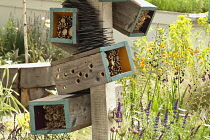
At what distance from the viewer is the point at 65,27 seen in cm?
322

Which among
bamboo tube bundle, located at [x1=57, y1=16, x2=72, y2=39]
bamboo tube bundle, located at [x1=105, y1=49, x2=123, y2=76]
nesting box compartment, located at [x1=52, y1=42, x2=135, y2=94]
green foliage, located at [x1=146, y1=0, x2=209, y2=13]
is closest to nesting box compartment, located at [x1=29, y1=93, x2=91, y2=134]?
nesting box compartment, located at [x1=52, y1=42, x2=135, y2=94]

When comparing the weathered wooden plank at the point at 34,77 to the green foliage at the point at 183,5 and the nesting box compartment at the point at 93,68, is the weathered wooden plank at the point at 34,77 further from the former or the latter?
the green foliage at the point at 183,5

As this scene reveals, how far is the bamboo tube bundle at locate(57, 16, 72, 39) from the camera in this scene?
10.5 feet

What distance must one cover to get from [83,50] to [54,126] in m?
0.61

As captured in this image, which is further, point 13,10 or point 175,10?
point 13,10

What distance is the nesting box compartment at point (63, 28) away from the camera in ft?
10.3

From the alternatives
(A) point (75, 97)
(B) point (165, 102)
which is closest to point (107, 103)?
(A) point (75, 97)

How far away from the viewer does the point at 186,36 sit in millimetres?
6035

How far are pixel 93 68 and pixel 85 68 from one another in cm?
8

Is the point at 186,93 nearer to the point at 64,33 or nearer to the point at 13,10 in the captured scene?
the point at 64,33

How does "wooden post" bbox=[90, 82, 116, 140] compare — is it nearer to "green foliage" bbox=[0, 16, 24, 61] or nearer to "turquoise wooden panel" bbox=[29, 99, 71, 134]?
"turquoise wooden panel" bbox=[29, 99, 71, 134]

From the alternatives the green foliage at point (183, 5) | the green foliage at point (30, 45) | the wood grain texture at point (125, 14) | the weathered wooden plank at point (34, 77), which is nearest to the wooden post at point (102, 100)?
the wood grain texture at point (125, 14)

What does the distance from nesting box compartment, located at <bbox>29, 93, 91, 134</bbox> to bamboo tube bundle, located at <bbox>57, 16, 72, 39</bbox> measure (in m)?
0.45

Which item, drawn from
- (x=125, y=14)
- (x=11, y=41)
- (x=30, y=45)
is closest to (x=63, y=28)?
(x=125, y=14)
